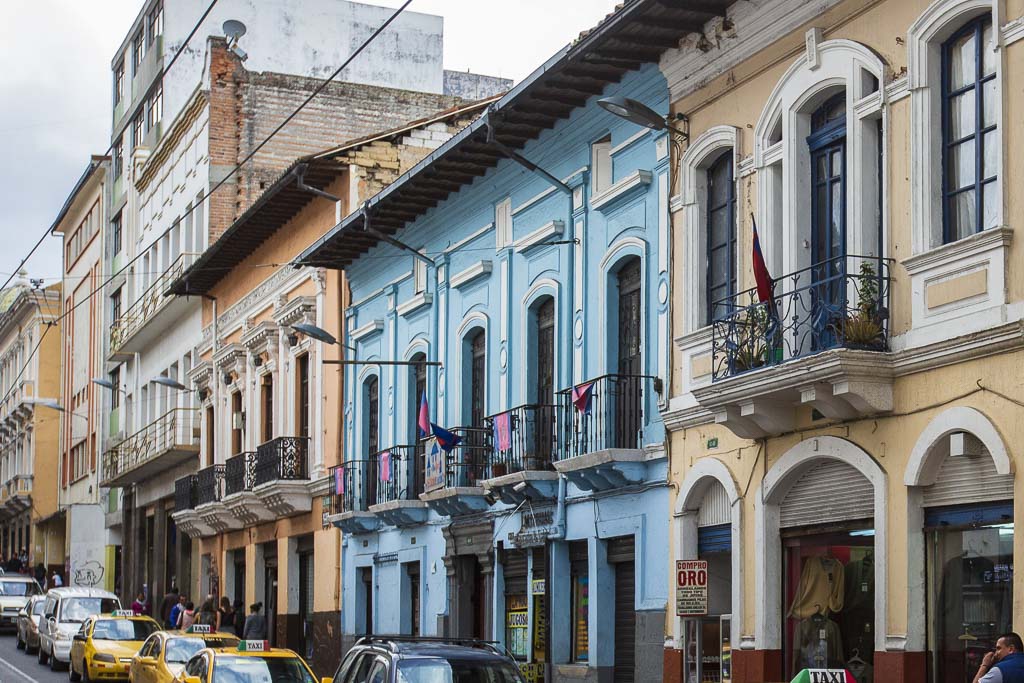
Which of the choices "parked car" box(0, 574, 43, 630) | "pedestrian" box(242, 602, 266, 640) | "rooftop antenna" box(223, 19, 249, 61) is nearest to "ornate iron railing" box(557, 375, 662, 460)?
"pedestrian" box(242, 602, 266, 640)

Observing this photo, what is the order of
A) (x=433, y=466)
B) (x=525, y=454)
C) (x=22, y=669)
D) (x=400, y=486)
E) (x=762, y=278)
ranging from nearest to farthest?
(x=762, y=278) → (x=525, y=454) → (x=433, y=466) → (x=400, y=486) → (x=22, y=669)

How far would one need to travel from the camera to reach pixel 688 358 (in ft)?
65.7

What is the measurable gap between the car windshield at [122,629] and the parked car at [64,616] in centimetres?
300

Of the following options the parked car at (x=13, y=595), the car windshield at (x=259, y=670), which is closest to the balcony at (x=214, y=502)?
the parked car at (x=13, y=595)

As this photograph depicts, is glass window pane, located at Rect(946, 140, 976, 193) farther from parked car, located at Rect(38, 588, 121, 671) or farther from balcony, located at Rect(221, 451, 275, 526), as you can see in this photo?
balcony, located at Rect(221, 451, 275, 526)

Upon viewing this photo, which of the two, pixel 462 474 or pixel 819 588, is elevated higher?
pixel 462 474

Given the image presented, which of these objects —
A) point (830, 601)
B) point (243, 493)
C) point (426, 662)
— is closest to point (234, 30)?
point (243, 493)

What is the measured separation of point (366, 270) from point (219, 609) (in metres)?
9.53

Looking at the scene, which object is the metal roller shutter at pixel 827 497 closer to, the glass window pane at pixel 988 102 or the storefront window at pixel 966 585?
the storefront window at pixel 966 585

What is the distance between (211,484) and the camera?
40281 millimetres

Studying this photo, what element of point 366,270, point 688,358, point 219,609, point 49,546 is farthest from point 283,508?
point 49,546

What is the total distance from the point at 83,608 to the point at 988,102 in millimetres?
25430

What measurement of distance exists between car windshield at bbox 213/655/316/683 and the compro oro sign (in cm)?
482

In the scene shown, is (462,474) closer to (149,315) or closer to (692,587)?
(692,587)
